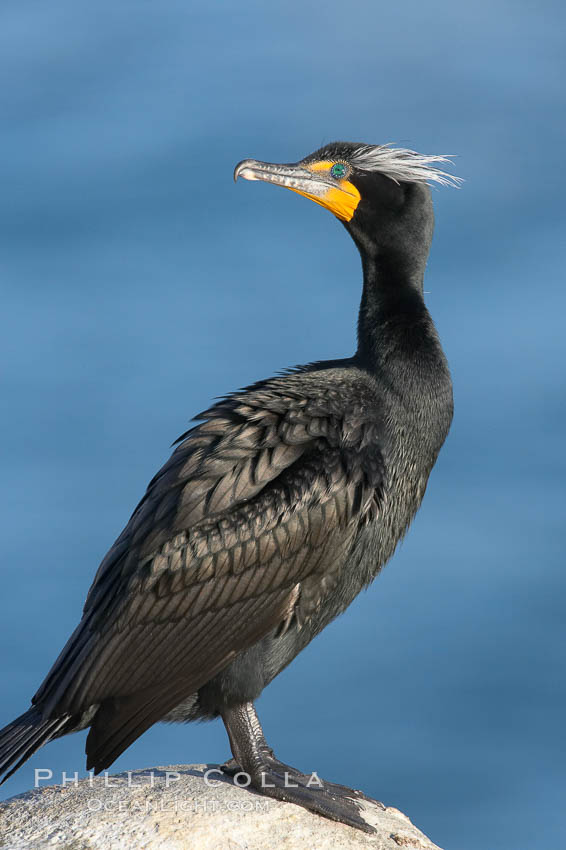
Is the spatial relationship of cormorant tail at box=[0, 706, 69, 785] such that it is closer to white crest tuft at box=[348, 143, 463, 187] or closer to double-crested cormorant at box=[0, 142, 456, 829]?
double-crested cormorant at box=[0, 142, 456, 829]

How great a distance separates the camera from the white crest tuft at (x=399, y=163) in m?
8.04

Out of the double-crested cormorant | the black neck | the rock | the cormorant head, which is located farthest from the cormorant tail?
the cormorant head

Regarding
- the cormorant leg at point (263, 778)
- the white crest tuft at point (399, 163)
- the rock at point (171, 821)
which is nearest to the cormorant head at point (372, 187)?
the white crest tuft at point (399, 163)

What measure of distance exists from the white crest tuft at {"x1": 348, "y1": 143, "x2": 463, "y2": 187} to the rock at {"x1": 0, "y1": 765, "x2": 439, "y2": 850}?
394 centimetres

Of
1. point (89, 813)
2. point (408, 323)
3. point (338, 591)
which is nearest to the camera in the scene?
point (89, 813)

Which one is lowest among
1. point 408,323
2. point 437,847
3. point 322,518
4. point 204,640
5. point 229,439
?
point 437,847

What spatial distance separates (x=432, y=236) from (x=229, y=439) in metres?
2.10

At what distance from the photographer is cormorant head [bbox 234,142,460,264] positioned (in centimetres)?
802

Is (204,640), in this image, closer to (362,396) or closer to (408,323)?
(362,396)

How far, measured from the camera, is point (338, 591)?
7.32 metres

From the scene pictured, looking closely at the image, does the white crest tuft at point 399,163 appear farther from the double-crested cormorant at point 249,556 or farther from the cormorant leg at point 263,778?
the cormorant leg at point 263,778

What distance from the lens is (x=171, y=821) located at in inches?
263

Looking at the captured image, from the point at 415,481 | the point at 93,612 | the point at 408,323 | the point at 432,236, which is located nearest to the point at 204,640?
the point at 93,612

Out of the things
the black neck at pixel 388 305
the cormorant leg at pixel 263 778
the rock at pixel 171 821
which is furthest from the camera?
the black neck at pixel 388 305
